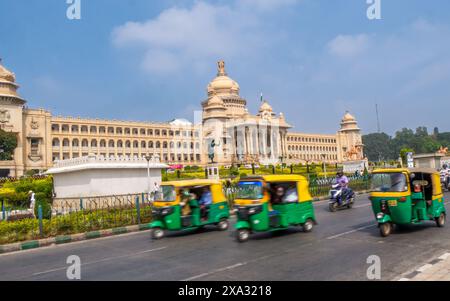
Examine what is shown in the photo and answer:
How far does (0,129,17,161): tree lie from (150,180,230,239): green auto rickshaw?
52.8 metres

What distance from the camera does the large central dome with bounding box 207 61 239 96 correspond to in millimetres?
94062

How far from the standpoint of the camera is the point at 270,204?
11.2 m

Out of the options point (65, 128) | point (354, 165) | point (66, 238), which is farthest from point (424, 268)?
point (65, 128)

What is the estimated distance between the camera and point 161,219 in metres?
12.4

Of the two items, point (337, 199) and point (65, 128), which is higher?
point (65, 128)

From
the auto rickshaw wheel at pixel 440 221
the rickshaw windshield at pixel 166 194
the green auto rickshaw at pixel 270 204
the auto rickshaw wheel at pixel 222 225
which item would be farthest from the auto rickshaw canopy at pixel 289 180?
the auto rickshaw wheel at pixel 440 221

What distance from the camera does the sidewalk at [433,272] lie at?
21.1 feet

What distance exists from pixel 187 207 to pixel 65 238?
4651mm

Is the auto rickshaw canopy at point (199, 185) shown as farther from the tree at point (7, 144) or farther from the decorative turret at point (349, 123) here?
the decorative turret at point (349, 123)

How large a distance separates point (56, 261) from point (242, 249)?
4.88m

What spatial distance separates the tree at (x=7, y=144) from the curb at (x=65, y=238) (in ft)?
164

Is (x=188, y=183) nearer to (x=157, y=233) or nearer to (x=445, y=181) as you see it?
(x=157, y=233)
